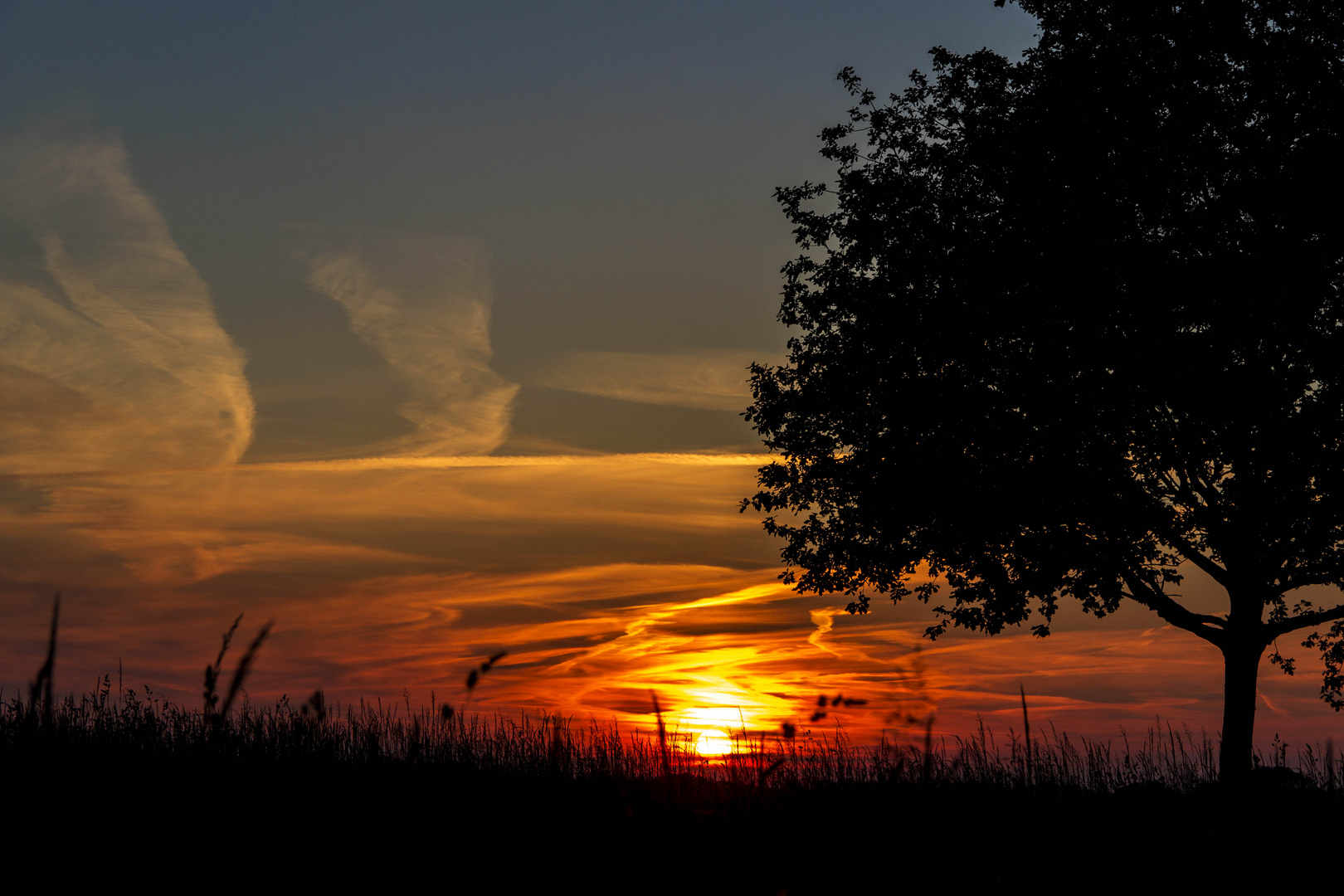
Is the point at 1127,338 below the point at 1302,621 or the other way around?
the other way around

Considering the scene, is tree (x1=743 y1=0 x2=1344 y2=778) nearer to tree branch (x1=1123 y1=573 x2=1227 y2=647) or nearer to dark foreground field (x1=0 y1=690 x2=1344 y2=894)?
tree branch (x1=1123 y1=573 x2=1227 y2=647)

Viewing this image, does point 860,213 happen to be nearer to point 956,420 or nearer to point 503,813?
point 956,420

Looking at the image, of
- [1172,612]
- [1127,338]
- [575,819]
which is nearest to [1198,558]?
[1172,612]

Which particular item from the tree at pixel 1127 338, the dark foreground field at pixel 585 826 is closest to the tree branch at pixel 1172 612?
the tree at pixel 1127 338

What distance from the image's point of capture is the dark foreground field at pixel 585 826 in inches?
230

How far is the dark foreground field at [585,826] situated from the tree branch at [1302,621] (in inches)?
280

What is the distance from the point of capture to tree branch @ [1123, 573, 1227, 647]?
Result: 19.7 meters

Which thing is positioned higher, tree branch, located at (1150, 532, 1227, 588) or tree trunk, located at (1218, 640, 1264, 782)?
tree branch, located at (1150, 532, 1227, 588)

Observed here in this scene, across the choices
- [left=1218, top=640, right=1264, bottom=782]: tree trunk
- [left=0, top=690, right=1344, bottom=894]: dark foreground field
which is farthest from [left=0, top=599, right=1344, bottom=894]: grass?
[left=1218, top=640, right=1264, bottom=782]: tree trunk

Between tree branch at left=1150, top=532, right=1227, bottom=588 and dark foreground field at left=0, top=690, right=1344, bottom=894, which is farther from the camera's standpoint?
tree branch at left=1150, top=532, right=1227, bottom=588

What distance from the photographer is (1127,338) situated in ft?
57.6

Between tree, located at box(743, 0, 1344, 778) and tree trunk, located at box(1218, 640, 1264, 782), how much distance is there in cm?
5

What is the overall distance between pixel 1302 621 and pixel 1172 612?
236cm

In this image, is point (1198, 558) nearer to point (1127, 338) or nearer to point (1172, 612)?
point (1172, 612)
